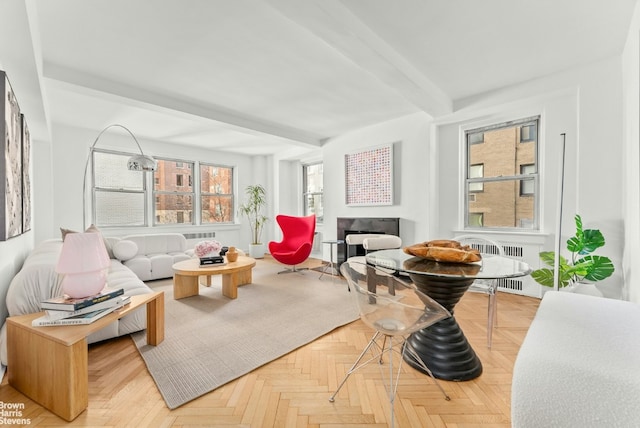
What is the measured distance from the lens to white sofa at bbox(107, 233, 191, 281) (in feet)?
13.5

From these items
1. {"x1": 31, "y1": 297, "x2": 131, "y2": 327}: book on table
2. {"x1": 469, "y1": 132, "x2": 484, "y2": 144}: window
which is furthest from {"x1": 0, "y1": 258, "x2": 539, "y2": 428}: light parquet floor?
{"x1": 469, "y1": 132, "x2": 484, "y2": 144}: window

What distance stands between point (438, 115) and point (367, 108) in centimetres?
102

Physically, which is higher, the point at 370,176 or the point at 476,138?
the point at 476,138

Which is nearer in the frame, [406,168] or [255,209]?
[406,168]

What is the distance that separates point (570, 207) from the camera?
3078 millimetres

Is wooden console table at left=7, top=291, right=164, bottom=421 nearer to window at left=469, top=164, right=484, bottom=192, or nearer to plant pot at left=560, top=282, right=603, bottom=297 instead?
plant pot at left=560, top=282, right=603, bottom=297

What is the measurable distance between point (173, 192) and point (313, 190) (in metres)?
3.18

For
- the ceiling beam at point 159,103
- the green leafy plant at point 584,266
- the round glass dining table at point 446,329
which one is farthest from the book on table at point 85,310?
the green leafy plant at point 584,266

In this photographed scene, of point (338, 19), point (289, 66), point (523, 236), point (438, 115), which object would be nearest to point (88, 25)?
point (289, 66)

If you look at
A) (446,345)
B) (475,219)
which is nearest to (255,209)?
(475,219)

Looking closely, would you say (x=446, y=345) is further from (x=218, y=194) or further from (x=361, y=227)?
(x=218, y=194)

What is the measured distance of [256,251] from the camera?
6.53m

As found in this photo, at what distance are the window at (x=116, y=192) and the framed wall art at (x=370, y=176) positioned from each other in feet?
13.8

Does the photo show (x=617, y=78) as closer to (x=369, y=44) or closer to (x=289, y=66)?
(x=369, y=44)
